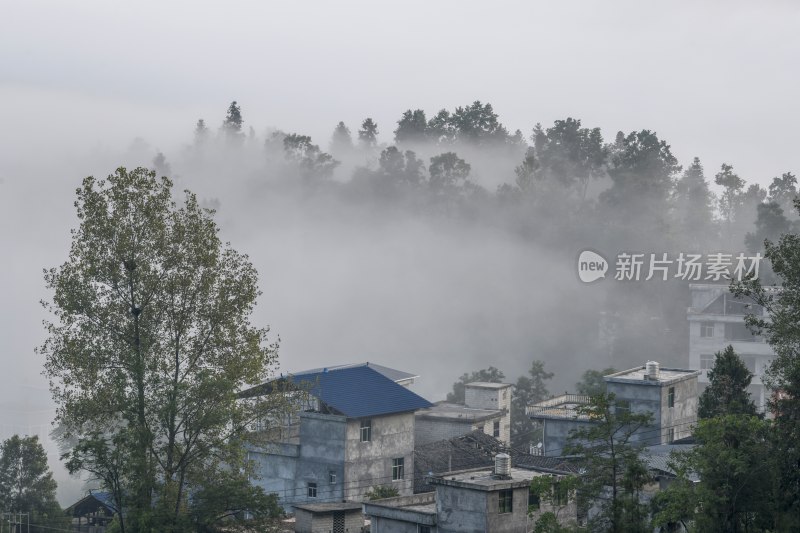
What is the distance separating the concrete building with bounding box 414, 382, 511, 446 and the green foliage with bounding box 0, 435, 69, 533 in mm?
21758

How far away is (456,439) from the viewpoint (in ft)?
218

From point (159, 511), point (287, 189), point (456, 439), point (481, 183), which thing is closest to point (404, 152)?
point (481, 183)

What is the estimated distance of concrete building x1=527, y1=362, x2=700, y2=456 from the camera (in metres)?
60.0

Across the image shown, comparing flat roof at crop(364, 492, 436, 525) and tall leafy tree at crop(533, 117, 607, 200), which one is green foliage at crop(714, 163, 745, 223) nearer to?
tall leafy tree at crop(533, 117, 607, 200)

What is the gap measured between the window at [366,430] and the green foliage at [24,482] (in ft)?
58.4

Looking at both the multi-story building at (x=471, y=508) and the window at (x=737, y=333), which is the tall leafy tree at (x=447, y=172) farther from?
A: the multi-story building at (x=471, y=508)

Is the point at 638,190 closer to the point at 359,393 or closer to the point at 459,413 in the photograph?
the point at 459,413

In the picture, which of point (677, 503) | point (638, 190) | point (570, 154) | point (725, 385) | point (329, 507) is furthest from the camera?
point (570, 154)

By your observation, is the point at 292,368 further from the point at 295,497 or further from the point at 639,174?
the point at 295,497

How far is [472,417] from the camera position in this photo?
74062mm

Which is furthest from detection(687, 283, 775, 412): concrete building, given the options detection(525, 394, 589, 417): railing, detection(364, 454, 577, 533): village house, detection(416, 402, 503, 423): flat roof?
detection(364, 454, 577, 533): village house

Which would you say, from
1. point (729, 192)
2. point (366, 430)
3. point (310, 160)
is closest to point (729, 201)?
point (729, 192)

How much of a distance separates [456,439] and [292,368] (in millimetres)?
89048

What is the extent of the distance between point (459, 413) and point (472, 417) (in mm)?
1533
